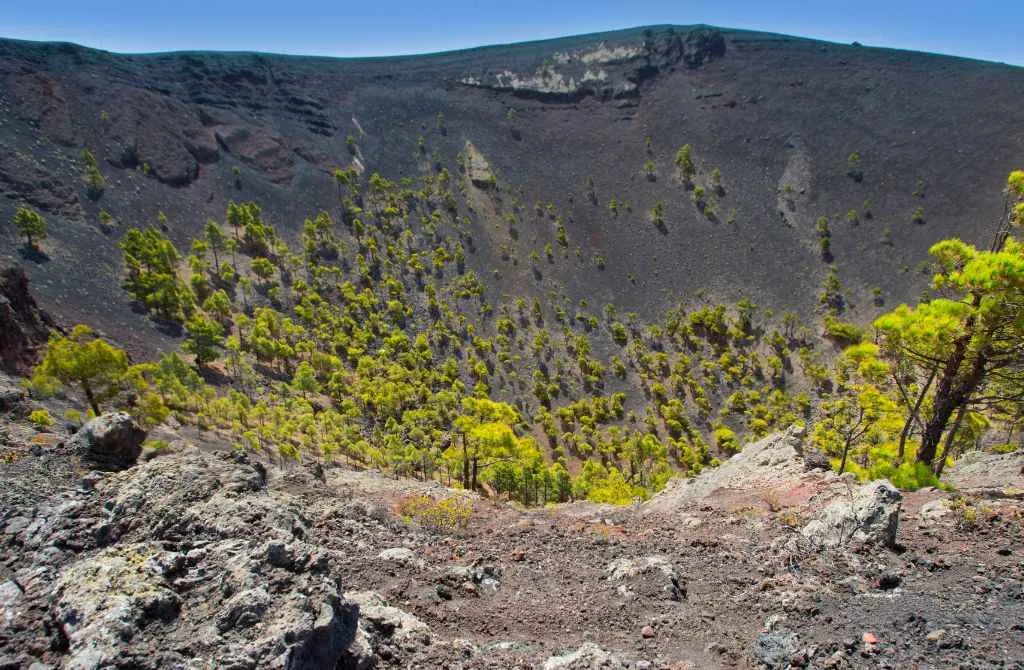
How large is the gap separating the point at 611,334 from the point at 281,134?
82.8 m

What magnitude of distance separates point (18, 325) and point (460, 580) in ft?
176

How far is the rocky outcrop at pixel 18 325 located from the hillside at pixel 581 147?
12225 millimetres

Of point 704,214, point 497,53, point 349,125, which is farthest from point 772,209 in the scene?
point 349,125

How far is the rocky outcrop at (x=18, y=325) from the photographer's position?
43894 mm

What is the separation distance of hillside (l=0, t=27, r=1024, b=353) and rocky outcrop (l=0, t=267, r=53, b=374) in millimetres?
12225

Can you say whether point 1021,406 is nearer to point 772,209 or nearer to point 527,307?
point 527,307

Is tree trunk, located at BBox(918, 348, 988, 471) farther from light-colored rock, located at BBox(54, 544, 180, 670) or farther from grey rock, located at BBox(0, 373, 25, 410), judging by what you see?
grey rock, located at BBox(0, 373, 25, 410)

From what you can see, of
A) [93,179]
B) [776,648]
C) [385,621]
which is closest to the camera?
[385,621]

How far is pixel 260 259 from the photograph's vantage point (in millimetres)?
88000

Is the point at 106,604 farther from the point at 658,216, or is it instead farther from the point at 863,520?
the point at 658,216

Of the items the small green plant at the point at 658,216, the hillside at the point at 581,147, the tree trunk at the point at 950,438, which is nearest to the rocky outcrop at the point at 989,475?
the tree trunk at the point at 950,438

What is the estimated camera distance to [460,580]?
39.8 ft

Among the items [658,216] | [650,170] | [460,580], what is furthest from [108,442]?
[650,170]

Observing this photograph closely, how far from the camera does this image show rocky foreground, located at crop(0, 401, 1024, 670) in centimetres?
655
